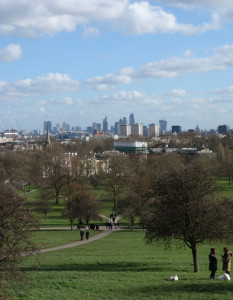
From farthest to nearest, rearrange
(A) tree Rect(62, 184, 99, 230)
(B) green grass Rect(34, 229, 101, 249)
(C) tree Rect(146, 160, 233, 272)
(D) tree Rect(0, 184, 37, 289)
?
(A) tree Rect(62, 184, 99, 230), (B) green grass Rect(34, 229, 101, 249), (C) tree Rect(146, 160, 233, 272), (D) tree Rect(0, 184, 37, 289)

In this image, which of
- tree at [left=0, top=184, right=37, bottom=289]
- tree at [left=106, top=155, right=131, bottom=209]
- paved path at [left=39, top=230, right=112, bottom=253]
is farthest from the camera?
tree at [left=106, top=155, right=131, bottom=209]

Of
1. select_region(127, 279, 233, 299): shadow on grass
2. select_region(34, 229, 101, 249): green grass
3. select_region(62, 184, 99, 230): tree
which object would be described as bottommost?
select_region(34, 229, 101, 249): green grass

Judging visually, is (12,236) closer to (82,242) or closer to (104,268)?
(104,268)

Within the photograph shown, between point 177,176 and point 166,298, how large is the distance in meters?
8.33

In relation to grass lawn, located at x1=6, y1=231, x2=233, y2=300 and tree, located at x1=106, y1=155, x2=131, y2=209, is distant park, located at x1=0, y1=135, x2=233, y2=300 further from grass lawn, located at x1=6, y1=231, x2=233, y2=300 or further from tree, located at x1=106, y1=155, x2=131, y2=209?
tree, located at x1=106, y1=155, x2=131, y2=209

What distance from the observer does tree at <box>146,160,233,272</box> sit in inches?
826

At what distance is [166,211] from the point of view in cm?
2122

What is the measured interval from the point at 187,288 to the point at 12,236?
645 cm

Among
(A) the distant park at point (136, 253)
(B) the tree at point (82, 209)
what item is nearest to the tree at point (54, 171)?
(B) the tree at point (82, 209)

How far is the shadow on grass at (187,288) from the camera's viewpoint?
15.5 m

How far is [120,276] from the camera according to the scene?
19.2 meters

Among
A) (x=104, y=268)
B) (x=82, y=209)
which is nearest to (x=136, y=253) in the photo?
(x=104, y=268)

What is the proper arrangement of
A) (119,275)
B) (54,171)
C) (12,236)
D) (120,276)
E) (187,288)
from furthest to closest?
(54,171)
(119,275)
(120,276)
(187,288)
(12,236)

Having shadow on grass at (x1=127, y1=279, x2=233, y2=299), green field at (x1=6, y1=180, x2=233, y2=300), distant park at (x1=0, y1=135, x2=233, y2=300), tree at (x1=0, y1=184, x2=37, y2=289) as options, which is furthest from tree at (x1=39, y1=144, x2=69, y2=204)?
tree at (x1=0, y1=184, x2=37, y2=289)
